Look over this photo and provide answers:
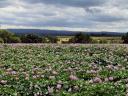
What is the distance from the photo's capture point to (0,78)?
706 inches

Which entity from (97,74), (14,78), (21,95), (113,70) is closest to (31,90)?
(21,95)

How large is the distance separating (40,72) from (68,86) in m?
4.15

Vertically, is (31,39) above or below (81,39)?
above

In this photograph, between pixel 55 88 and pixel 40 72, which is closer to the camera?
pixel 55 88

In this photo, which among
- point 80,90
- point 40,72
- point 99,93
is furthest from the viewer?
point 40,72

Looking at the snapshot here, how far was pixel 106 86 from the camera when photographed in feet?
48.4

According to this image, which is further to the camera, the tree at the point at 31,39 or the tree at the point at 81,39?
the tree at the point at 81,39

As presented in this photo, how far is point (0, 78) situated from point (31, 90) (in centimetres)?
299

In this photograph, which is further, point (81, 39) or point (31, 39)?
point (81, 39)

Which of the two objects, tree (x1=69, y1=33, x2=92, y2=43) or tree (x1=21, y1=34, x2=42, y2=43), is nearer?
tree (x1=21, y1=34, x2=42, y2=43)

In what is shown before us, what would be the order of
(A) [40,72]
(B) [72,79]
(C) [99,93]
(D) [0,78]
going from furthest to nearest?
(A) [40,72] → (D) [0,78] → (B) [72,79] → (C) [99,93]

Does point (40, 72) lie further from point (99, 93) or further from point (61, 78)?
point (99, 93)

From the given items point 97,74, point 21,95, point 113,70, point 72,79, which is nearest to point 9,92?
point 21,95

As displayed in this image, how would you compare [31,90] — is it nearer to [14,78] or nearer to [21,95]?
[21,95]
